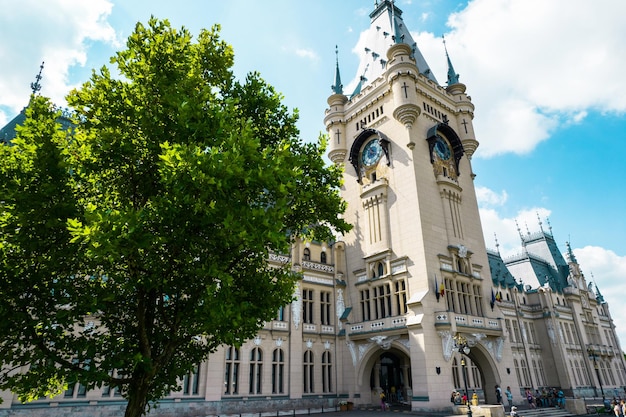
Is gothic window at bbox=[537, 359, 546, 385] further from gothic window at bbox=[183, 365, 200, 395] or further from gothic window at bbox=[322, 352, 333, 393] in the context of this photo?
gothic window at bbox=[183, 365, 200, 395]

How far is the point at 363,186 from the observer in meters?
40.3

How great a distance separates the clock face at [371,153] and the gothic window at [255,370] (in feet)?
71.6

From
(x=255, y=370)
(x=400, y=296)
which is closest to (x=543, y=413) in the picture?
(x=400, y=296)

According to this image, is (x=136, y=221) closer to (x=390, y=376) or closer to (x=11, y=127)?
(x=11, y=127)

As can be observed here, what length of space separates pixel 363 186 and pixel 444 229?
942 cm

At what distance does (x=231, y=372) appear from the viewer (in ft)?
97.0

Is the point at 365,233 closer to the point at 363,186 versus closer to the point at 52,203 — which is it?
the point at 363,186

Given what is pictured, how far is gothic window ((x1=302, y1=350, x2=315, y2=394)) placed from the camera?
109 feet

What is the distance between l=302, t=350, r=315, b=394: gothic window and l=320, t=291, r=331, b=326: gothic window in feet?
11.0

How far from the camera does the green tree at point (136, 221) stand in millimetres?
11031

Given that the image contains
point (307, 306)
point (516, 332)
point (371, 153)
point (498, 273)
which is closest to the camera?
point (307, 306)

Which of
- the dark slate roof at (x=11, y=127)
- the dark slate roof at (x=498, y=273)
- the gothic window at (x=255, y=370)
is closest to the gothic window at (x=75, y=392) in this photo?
the gothic window at (x=255, y=370)

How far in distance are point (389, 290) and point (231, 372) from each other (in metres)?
15.4

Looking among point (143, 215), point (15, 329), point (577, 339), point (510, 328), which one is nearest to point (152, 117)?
point (143, 215)
